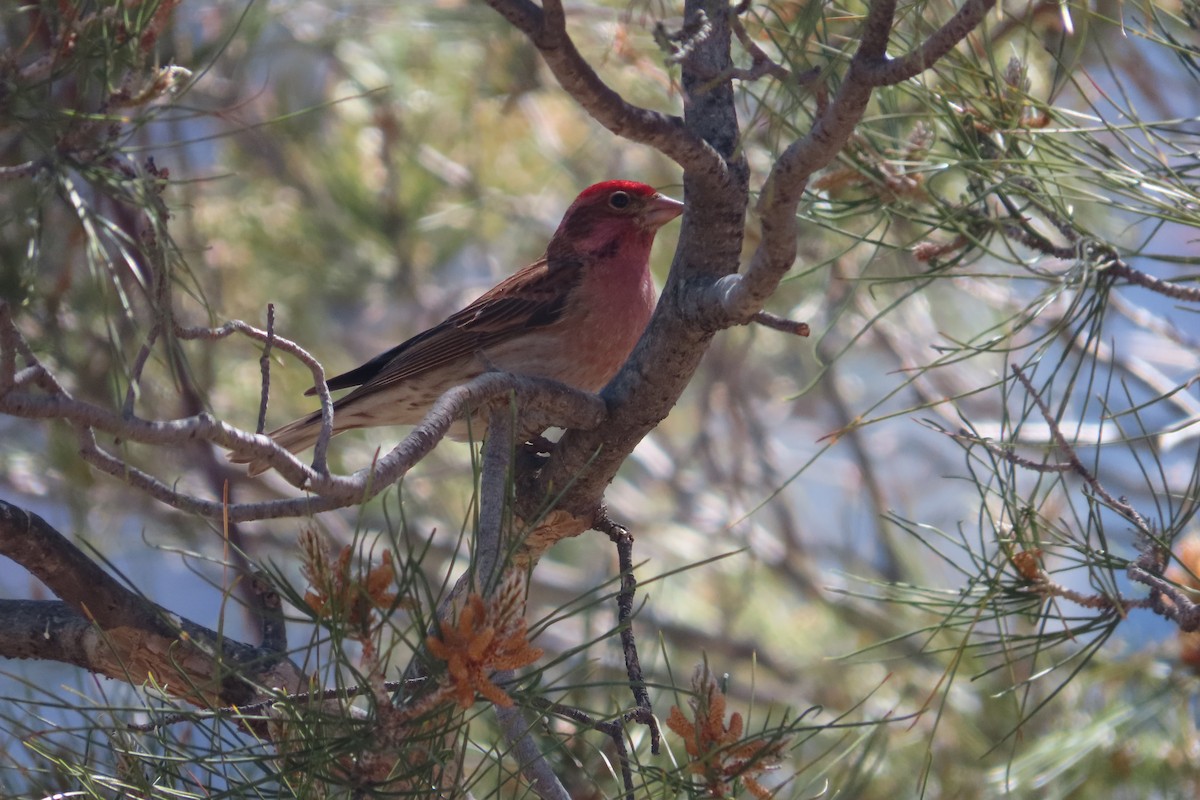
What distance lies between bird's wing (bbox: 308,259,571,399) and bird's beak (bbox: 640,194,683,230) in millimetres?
305

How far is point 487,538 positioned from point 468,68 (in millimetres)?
5712

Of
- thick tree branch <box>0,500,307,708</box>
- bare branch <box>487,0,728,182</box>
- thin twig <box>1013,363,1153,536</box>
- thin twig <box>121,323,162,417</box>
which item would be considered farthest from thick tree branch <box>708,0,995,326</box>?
thick tree branch <box>0,500,307,708</box>

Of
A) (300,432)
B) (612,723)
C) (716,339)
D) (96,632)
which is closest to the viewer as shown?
(612,723)

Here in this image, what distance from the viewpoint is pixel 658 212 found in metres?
4.31

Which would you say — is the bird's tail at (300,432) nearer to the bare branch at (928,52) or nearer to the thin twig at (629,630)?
the thin twig at (629,630)

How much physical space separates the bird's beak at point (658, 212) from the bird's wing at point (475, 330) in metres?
0.31

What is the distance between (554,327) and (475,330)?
0.32 metres

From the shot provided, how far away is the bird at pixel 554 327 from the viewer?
13.4 feet

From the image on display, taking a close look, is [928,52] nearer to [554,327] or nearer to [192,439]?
[192,439]

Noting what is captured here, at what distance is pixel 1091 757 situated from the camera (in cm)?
409

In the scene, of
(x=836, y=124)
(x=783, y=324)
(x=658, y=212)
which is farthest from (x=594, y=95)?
(x=658, y=212)

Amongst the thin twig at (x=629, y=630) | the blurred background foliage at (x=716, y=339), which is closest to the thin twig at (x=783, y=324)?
the blurred background foliage at (x=716, y=339)

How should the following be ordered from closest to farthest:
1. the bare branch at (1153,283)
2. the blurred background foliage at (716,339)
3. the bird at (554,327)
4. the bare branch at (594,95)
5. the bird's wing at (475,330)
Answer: the bare branch at (594,95), the bare branch at (1153,283), the blurred background foliage at (716,339), the bird at (554,327), the bird's wing at (475,330)

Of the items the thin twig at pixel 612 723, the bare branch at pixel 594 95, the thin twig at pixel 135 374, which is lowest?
the thin twig at pixel 612 723
